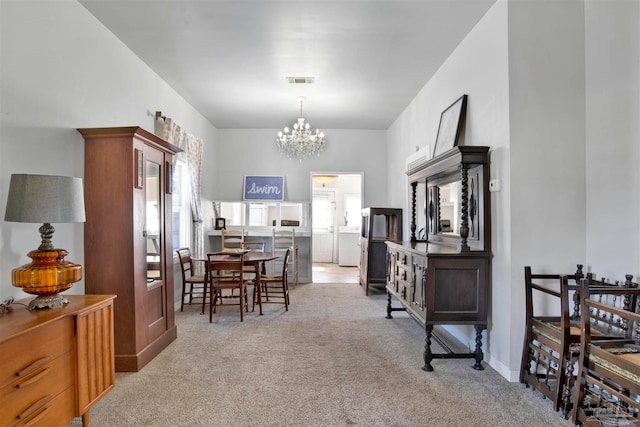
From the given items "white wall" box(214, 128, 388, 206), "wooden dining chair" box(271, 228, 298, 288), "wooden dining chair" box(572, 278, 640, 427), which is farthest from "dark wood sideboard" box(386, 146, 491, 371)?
"white wall" box(214, 128, 388, 206)

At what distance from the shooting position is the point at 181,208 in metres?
5.43

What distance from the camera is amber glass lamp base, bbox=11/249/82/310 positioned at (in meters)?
1.97

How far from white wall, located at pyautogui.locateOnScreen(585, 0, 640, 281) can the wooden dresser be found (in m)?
3.53

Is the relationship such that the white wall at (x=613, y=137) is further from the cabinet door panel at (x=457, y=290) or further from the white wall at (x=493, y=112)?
the cabinet door panel at (x=457, y=290)

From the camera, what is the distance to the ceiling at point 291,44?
299 centimetres

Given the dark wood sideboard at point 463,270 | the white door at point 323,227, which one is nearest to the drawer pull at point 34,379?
the dark wood sideboard at point 463,270

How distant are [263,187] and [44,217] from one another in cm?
518

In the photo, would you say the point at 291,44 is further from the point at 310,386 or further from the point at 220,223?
the point at 220,223

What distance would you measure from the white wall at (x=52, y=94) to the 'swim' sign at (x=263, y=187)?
3.45 metres

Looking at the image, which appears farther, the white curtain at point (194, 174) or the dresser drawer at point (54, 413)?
the white curtain at point (194, 174)

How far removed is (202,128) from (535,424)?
590cm

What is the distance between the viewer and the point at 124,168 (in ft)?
9.67

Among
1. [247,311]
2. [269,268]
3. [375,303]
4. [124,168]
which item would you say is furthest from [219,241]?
[124,168]

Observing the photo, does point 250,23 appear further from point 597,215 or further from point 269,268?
point 269,268
